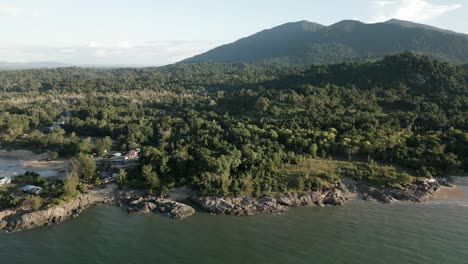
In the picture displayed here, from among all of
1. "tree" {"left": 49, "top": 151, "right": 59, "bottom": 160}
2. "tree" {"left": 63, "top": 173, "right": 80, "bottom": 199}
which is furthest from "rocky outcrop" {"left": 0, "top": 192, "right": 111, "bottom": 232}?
"tree" {"left": 49, "top": 151, "right": 59, "bottom": 160}

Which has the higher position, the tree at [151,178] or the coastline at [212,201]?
the tree at [151,178]

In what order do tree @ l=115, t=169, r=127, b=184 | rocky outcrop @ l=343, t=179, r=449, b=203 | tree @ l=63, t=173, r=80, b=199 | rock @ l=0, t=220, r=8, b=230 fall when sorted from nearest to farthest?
rock @ l=0, t=220, r=8, b=230 < tree @ l=63, t=173, r=80, b=199 < rocky outcrop @ l=343, t=179, r=449, b=203 < tree @ l=115, t=169, r=127, b=184

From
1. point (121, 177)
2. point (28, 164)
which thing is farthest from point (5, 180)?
point (121, 177)

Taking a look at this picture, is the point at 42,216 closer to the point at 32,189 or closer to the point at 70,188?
the point at 70,188

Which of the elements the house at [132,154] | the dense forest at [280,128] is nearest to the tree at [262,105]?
the dense forest at [280,128]

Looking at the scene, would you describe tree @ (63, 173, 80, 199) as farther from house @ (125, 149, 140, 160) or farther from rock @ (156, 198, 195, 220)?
house @ (125, 149, 140, 160)

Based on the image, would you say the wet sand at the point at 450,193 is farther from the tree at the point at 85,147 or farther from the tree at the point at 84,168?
the tree at the point at 85,147

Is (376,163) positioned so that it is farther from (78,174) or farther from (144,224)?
(78,174)
